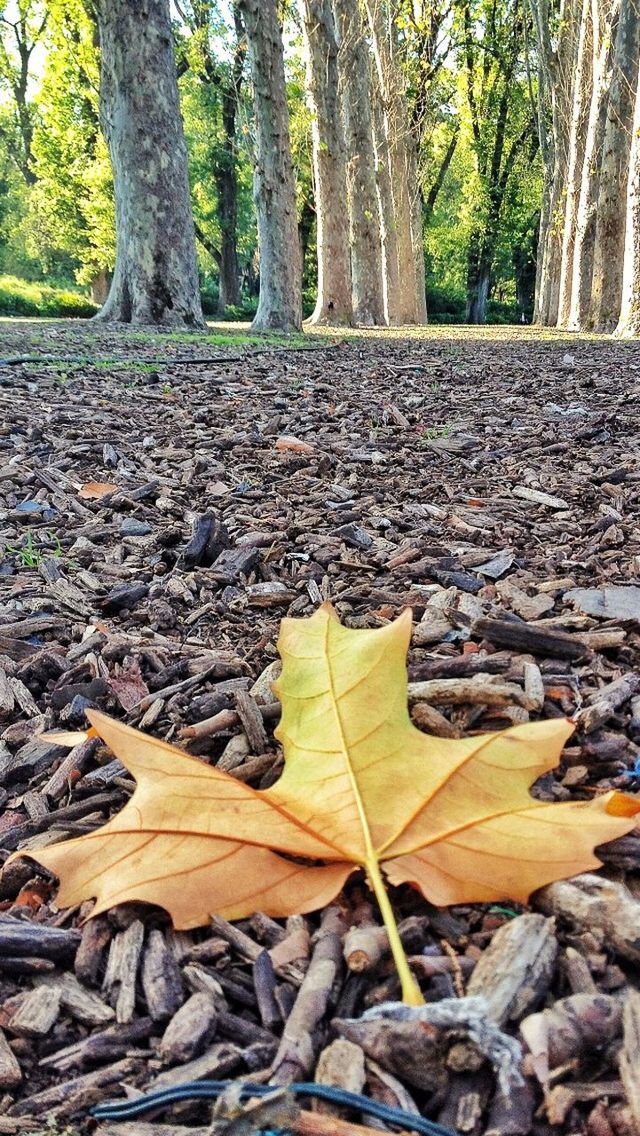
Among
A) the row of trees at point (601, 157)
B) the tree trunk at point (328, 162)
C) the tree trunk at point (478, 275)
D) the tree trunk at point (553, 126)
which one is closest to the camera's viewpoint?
the row of trees at point (601, 157)

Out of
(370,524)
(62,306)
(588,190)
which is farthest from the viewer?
(62,306)

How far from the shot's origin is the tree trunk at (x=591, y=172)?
13539mm

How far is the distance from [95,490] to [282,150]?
1157 cm

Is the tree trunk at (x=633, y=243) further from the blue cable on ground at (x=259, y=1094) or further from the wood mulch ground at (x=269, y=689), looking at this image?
the blue cable on ground at (x=259, y=1094)

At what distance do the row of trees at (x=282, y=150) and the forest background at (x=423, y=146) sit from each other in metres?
0.12

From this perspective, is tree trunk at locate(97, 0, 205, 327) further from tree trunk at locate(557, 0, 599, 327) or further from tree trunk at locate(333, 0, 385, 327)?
tree trunk at locate(557, 0, 599, 327)

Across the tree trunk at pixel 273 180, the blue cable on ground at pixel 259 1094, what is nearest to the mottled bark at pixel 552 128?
the tree trunk at pixel 273 180

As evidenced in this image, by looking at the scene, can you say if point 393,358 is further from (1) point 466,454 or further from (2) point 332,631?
(2) point 332,631

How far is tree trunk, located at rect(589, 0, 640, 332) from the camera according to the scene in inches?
513

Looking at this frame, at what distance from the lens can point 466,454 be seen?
422 centimetres

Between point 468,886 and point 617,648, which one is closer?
point 468,886

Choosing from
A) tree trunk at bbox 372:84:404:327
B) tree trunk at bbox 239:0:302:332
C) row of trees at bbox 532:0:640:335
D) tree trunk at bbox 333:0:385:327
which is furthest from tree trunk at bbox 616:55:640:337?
tree trunk at bbox 372:84:404:327

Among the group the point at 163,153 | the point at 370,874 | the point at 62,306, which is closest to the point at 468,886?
the point at 370,874

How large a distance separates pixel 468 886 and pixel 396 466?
9.98ft
